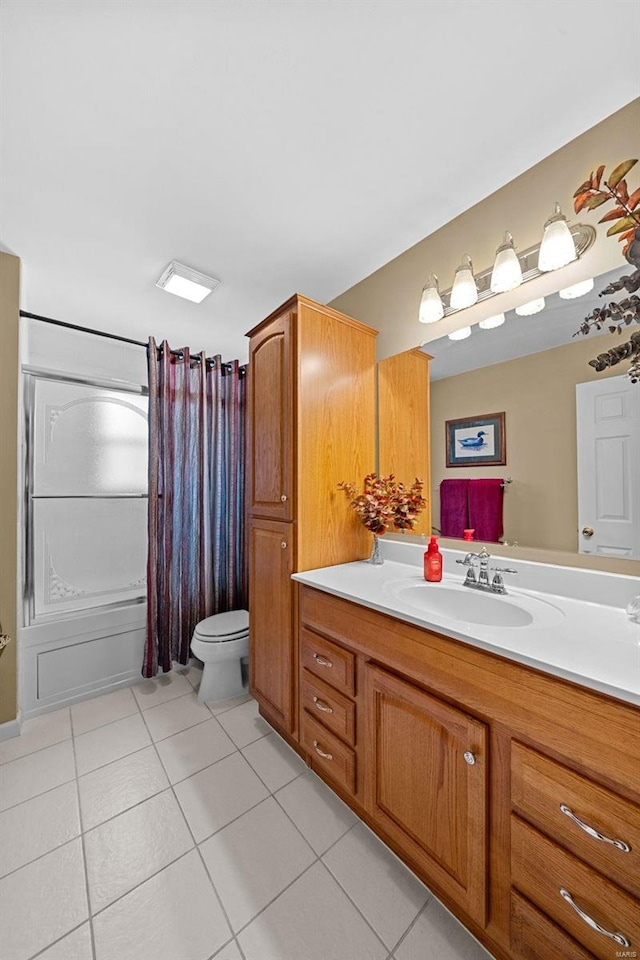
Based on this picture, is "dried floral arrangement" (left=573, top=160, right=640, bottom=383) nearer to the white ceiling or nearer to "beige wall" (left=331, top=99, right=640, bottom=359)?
"beige wall" (left=331, top=99, right=640, bottom=359)

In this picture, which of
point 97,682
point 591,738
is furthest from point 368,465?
point 97,682

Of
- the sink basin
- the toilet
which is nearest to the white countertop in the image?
the sink basin

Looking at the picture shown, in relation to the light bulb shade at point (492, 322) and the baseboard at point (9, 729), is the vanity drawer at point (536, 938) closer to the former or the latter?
the light bulb shade at point (492, 322)

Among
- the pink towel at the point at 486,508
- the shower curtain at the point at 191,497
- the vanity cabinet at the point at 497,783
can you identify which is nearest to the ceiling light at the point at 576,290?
the pink towel at the point at 486,508

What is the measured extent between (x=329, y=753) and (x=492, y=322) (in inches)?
71.7

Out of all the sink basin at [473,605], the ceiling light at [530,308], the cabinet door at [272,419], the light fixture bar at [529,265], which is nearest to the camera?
the sink basin at [473,605]

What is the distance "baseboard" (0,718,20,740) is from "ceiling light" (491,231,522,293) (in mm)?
2994

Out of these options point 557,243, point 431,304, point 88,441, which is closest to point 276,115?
point 431,304

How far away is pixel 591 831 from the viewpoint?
2.24 feet

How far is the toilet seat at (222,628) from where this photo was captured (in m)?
2.09

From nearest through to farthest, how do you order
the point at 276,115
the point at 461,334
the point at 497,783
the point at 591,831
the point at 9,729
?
the point at 591,831 → the point at 497,783 → the point at 276,115 → the point at 461,334 → the point at 9,729

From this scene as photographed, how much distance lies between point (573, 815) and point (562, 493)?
89cm

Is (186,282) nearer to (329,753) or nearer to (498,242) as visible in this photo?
(498,242)

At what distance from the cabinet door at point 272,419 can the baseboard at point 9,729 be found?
159 centimetres
